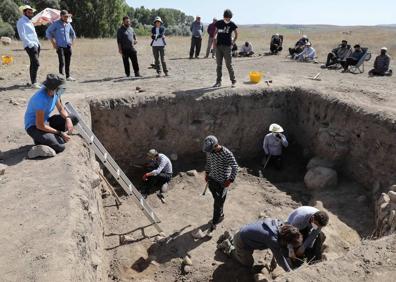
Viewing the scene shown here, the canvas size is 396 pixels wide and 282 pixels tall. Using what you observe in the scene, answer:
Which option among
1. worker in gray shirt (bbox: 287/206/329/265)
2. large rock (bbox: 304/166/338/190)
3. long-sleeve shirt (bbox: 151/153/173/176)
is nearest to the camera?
worker in gray shirt (bbox: 287/206/329/265)

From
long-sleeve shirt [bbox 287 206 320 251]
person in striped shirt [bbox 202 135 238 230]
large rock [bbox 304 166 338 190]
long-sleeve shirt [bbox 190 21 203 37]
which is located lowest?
large rock [bbox 304 166 338 190]

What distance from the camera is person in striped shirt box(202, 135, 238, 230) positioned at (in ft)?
23.9

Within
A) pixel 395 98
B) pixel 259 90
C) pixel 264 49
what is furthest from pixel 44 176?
pixel 264 49

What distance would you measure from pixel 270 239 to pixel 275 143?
5620mm

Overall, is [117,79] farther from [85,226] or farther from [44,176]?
[85,226]

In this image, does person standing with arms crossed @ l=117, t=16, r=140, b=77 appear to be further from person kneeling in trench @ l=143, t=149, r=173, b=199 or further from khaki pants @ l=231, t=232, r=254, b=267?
khaki pants @ l=231, t=232, r=254, b=267

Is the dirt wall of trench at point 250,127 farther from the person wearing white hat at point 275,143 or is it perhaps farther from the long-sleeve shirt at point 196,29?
the long-sleeve shirt at point 196,29

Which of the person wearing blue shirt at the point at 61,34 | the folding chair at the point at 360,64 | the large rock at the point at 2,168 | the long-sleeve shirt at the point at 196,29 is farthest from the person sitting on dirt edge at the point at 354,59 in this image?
the large rock at the point at 2,168

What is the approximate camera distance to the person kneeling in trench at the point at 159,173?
31.6 feet

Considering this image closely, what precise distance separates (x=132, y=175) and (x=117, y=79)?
383 centimetres

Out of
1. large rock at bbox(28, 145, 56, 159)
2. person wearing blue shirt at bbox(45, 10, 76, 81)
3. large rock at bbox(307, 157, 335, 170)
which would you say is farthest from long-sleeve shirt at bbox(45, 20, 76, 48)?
large rock at bbox(307, 157, 335, 170)

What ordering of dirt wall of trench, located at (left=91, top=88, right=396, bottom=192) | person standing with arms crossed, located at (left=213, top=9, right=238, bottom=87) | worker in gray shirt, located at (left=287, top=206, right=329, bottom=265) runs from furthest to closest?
person standing with arms crossed, located at (left=213, top=9, right=238, bottom=87), dirt wall of trench, located at (left=91, top=88, right=396, bottom=192), worker in gray shirt, located at (left=287, top=206, right=329, bottom=265)

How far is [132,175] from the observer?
426 inches

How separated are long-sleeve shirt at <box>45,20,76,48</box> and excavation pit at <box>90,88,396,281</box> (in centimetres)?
275
